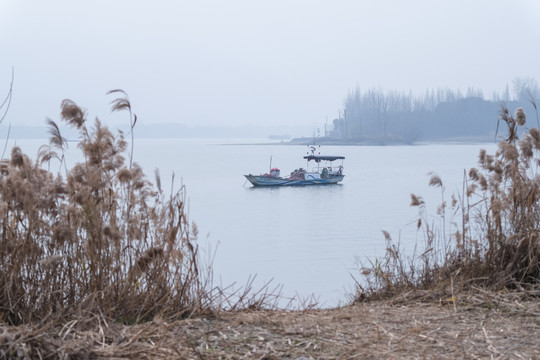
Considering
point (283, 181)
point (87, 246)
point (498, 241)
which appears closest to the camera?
point (87, 246)

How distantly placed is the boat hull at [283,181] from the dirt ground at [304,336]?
2906 cm

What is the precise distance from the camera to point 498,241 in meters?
3.38

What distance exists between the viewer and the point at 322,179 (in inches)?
1390

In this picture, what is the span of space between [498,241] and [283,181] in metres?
29.8

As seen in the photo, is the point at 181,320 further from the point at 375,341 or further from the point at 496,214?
the point at 496,214

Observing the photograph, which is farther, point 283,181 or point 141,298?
point 283,181

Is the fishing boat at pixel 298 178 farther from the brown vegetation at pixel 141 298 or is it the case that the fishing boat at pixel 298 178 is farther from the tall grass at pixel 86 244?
the tall grass at pixel 86 244

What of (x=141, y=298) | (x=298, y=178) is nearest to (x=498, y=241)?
(x=141, y=298)

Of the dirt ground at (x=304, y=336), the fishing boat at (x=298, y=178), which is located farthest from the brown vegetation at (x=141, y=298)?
the fishing boat at (x=298, y=178)

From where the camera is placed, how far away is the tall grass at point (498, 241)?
3277mm

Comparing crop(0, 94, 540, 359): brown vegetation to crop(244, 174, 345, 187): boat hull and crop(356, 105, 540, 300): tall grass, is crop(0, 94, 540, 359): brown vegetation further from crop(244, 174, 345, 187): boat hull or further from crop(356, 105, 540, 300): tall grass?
crop(244, 174, 345, 187): boat hull

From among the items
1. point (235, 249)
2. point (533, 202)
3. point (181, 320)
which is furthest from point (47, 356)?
point (235, 249)

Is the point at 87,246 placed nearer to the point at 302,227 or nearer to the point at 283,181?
the point at 302,227

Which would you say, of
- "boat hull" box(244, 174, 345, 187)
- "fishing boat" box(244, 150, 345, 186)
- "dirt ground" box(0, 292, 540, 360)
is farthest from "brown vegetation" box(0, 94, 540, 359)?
"fishing boat" box(244, 150, 345, 186)
